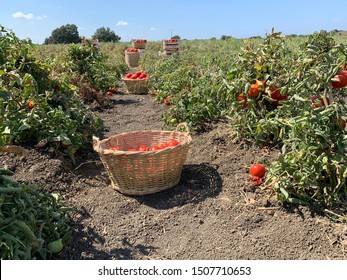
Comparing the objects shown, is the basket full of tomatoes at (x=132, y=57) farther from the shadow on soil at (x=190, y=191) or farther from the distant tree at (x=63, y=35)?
the distant tree at (x=63, y=35)

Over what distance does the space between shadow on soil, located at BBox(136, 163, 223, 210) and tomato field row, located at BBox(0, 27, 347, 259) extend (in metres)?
0.42

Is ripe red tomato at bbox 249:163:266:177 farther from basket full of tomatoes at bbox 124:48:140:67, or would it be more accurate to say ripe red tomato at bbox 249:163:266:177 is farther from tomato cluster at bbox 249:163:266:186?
basket full of tomatoes at bbox 124:48:140:67

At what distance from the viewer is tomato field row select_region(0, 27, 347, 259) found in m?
2.20

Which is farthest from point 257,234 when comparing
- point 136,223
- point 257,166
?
point 136,223

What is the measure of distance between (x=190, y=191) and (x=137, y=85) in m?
5.33

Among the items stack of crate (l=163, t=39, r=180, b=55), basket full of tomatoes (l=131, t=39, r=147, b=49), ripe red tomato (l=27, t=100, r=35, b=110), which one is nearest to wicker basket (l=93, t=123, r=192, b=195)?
ripe red tomato (l=27, t=100, r=35, b=110)

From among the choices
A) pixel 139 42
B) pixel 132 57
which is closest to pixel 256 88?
pixel 132 57

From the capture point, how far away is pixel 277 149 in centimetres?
331

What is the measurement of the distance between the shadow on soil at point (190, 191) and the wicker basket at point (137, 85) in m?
4.86

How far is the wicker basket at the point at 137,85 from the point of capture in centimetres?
787

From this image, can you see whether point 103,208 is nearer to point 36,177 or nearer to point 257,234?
point 36,177

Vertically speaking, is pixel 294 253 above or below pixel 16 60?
below

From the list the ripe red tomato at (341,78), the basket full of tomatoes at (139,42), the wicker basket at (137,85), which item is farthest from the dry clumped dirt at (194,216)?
the basket full of tomatoes at (139,42)

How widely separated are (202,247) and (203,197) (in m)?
0.58
